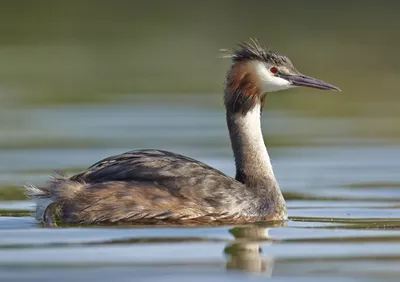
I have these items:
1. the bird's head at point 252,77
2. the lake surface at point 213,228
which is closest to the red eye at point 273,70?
the bird's head at point 252,77

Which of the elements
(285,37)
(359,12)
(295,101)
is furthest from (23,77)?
(359,12)

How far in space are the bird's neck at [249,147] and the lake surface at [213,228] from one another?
0.53m

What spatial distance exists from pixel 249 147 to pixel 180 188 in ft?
4.07

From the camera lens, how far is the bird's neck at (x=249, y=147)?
14.6 metres

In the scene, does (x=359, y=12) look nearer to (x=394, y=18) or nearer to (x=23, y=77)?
(x=394, y=18)

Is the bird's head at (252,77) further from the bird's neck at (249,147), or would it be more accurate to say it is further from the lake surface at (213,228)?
the lake surface at (213,228)

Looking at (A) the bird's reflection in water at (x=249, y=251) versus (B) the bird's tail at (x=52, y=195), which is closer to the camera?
(A) the bird's reflection in water at (x=249, y=251)

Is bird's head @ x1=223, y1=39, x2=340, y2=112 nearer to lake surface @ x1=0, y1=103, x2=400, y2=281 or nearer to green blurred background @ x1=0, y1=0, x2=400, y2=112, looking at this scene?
lake surface @ x1=0, y1=103, x2=400, y2=281

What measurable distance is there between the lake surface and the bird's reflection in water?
0.04 feet

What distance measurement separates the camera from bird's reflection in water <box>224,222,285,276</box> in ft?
38.0

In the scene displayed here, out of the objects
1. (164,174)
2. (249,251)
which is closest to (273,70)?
(164,174)

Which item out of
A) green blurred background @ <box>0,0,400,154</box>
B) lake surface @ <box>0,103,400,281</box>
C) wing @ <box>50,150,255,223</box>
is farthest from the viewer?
green blurred background @ <box>0,0,400,154</box>

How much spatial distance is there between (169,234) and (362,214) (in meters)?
2.23

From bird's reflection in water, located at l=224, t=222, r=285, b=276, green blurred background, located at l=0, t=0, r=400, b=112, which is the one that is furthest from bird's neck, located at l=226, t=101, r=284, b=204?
green blurred background, located at l=0, t=0, r=400, b=112
